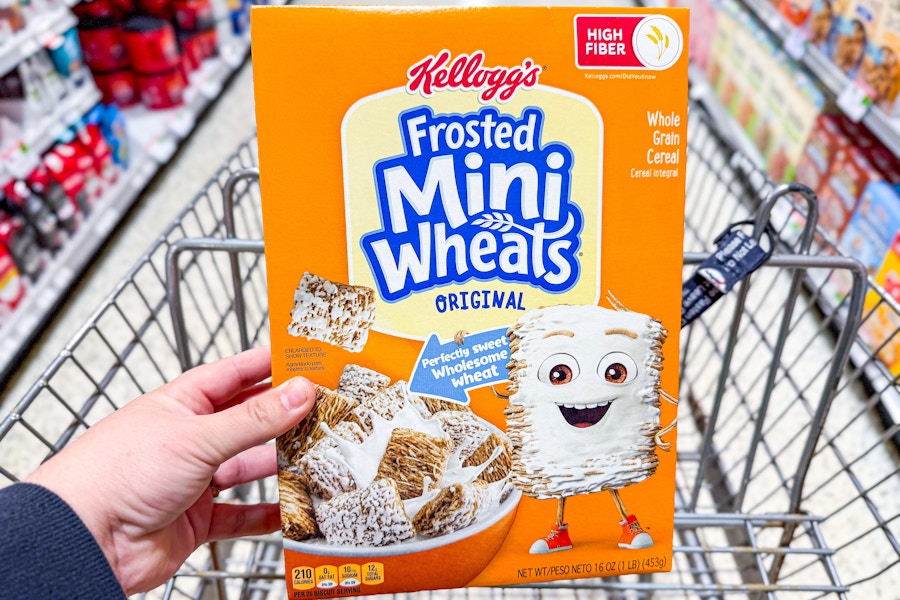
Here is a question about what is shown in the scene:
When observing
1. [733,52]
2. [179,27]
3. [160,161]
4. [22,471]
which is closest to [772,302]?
[733,52]

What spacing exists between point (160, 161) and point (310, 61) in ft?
7.68

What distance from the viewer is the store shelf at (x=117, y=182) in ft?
6.30

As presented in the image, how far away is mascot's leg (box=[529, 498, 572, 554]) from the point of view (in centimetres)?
71

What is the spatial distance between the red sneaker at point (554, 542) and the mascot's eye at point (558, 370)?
17 centimetres

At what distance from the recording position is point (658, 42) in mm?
646

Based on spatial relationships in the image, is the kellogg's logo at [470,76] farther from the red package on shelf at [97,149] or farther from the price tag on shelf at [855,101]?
the red package on shelf at [97,149]

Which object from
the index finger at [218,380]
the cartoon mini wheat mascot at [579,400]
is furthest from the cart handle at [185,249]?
the cartoon mini wheat mascot at [579,400]

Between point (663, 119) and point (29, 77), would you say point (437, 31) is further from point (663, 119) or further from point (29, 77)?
point (29, 77)

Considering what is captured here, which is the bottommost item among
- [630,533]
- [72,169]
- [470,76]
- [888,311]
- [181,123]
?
[888,311]

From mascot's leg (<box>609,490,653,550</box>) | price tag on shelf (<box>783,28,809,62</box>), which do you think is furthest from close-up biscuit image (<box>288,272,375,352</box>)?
price tag on shelf (<box>783,28,809,62</box>)

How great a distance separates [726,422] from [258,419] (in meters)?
0.89

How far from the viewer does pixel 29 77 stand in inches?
81.1

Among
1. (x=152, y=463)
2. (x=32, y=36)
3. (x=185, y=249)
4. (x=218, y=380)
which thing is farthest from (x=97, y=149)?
(x=152, y=463)

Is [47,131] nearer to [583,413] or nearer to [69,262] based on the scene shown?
[69,262]
